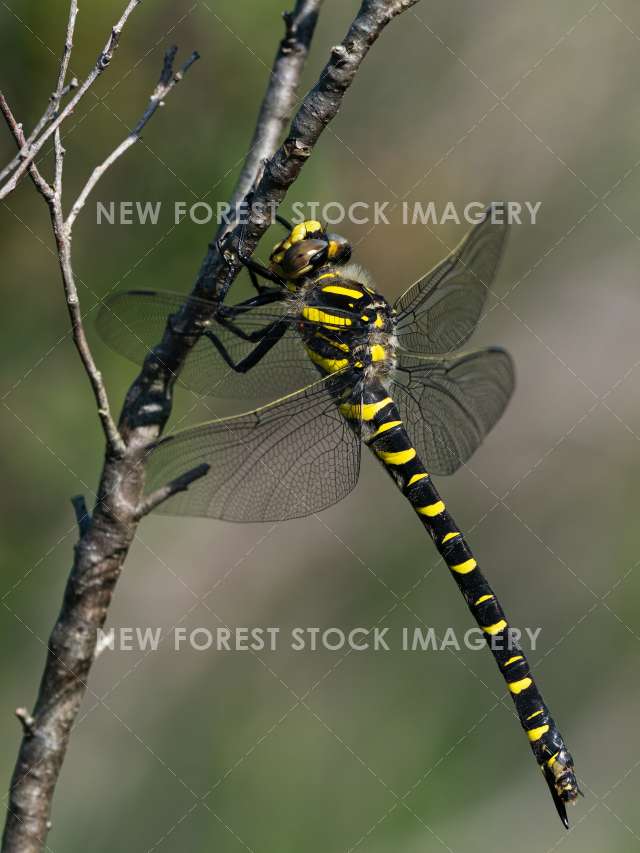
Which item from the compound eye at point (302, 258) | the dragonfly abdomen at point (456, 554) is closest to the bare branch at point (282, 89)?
the compound eye at point (302, 258)

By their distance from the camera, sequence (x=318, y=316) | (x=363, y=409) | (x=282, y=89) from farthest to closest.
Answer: (x=363, y=409) < (x=318, y=316) < (x=282, y=89)

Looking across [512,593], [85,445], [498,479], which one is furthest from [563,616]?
[85,445]

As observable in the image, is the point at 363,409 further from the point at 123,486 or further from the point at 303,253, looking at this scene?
the point at 123,486

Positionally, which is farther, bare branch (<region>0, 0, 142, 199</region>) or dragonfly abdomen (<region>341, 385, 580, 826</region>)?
dragonfly abdomen (<region>341, 385, 580, 826</region>)

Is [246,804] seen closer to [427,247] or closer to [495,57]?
[427,247]

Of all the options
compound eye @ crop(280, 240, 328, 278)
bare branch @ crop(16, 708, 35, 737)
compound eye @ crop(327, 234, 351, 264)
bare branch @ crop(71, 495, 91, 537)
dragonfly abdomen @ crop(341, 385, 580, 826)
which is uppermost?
compound eye @ crop(327, 234, 351, 264)

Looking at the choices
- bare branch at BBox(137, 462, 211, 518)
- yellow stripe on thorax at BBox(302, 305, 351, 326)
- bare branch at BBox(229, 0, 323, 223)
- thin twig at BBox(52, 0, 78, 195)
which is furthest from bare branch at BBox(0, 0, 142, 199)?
yellow stripe on thorax at BBox(302, 305, 351, 326)

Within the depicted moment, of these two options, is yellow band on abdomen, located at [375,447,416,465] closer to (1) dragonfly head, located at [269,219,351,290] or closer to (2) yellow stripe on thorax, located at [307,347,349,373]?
(2) yellow stripe on thorax, located at [307,347,349,373]

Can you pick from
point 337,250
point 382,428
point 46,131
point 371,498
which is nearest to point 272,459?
point 382,428
